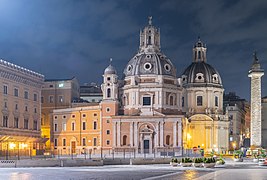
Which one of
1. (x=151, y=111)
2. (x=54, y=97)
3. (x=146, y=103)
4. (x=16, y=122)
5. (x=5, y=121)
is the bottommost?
(x=16, y=122)

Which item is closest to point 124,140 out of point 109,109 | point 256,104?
point 109,109

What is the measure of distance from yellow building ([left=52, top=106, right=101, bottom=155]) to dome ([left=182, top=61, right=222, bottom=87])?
20.9 metres

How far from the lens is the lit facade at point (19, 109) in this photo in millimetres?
75894

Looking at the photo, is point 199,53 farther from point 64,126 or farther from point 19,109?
point 19,109

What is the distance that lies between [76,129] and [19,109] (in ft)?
54.2

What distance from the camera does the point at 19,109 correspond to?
8069cm

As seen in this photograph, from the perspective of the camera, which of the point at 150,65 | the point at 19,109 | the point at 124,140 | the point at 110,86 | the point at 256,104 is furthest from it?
the point at 110,86

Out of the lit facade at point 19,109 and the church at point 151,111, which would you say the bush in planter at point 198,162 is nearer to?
the church at point 151,111

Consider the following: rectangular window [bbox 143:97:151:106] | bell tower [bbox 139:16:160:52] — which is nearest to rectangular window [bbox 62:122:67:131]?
rectangular window [bbox 143:97:151:106]

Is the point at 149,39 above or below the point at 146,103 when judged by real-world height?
above

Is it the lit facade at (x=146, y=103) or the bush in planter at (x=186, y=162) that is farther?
the lit facade at (x=146, y=103)

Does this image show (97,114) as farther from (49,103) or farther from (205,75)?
(205,75)

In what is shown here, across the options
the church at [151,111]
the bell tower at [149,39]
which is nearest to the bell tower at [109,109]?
the church at [151,111]

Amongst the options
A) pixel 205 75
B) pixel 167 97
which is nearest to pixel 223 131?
pixel 205 75
